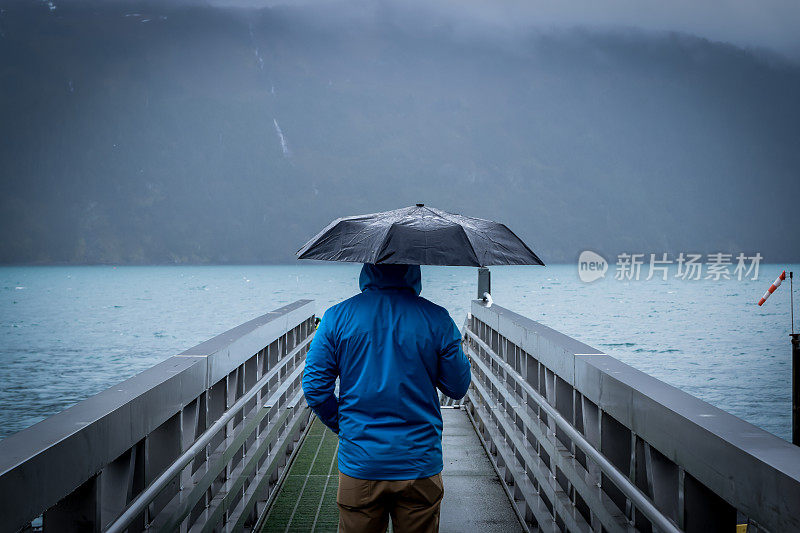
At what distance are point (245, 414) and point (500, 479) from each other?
7.24ft

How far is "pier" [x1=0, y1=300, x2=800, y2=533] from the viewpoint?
6.54 ft

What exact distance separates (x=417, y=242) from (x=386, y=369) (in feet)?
1.62

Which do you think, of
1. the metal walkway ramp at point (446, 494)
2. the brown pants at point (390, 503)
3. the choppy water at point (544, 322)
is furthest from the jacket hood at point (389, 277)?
the choppy water at point (544, 322)

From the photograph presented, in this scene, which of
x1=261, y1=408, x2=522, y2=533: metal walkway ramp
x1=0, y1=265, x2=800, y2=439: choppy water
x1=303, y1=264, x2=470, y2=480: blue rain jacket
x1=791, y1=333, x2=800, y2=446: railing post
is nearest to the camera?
x1=303, y1=264, x2=470, y2=480: blue rain jacket

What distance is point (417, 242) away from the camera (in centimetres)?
297

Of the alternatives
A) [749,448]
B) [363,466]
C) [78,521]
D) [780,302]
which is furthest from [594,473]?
[780,302]

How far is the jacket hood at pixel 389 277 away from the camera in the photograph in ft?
9.63

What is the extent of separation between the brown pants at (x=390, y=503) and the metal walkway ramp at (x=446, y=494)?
2.06m

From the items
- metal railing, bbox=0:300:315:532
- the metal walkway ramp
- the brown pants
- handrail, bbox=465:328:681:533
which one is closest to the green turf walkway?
the metal walkway ramp

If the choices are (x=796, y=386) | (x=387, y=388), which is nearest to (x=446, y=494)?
(x=387, y=388)

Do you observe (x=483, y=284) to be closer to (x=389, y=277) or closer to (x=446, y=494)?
(x=446, y=494)

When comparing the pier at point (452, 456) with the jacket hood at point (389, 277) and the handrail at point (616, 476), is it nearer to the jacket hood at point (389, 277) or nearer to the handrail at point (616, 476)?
the handrail at point (616, 476)

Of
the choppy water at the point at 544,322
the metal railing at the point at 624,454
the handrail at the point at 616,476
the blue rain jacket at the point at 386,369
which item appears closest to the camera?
the metal railing at the point at 624,454

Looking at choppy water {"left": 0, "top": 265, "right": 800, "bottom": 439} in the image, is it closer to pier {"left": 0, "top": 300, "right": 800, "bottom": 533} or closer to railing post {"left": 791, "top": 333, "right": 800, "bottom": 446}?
railing post {"left": 791, "top": 333, "right": 800, "bottom": 446}
